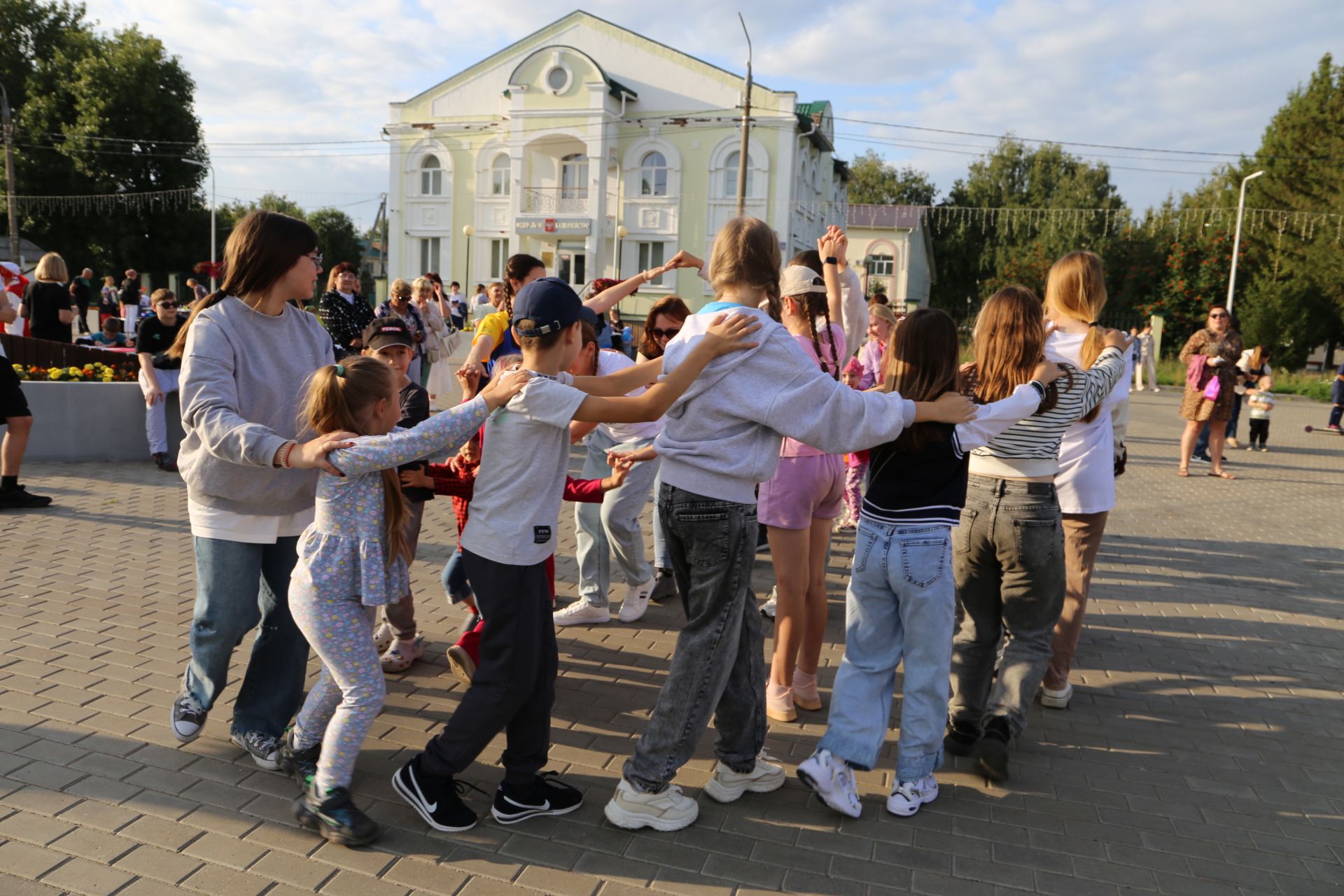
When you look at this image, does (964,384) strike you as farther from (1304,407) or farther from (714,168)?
(714,168)

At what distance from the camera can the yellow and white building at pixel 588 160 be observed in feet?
123

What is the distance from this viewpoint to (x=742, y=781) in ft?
11.3

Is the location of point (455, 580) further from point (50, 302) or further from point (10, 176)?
point (10, 176)

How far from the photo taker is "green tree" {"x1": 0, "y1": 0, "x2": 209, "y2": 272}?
135 feet

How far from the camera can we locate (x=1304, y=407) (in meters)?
26.9

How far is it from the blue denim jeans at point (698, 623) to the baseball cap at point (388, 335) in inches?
73.5

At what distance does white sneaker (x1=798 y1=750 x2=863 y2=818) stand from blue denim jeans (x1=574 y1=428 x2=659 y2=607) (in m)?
2.19

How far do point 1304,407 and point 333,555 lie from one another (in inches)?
1206

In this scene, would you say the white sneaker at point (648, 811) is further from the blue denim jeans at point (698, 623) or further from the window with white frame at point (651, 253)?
the window with white frame at point (651, 253)

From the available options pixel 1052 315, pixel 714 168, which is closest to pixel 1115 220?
pixel 714 168

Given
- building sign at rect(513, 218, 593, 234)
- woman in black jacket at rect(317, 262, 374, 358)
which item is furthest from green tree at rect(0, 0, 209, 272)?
woman in black jacket at rect(317, 262, 374, 358)

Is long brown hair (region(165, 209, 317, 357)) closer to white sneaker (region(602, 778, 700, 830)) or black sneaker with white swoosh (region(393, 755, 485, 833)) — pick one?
black sneaker with white swoosh (region(393, 755, 485, 833))

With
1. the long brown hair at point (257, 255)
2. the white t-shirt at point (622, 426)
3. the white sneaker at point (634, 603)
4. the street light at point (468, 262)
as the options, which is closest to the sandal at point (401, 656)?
the white sneaker at point (634, 603)

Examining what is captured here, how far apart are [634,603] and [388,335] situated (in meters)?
2.15
